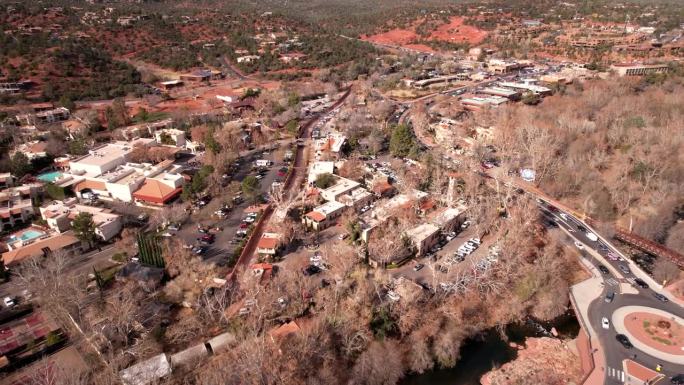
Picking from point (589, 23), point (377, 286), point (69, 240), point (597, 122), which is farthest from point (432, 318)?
point (589, 23)

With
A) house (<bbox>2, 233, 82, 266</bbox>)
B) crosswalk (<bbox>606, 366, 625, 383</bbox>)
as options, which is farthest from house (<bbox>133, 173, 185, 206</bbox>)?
crosswalk (<bbox>606, 366, 625, 383</bbox>)

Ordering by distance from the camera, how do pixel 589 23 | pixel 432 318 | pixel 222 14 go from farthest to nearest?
1. pixel 222 14
2. pixel 589 23
3. pixel 432 318

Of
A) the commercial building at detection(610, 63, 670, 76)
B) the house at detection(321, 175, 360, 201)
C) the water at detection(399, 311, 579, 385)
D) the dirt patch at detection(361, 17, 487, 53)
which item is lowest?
the water at detection(399, 311, 579, 385)

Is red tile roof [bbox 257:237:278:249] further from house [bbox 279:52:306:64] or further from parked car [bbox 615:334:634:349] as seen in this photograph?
house [bbox 279:52:306:64]

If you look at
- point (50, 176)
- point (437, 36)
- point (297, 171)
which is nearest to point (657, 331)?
point (297, 171)

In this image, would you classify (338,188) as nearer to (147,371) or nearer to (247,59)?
(147,371)

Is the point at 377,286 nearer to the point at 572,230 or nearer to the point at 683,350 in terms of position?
the point at 683,350

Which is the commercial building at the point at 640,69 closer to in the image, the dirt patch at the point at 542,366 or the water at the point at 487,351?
the water at the point at 487,351
